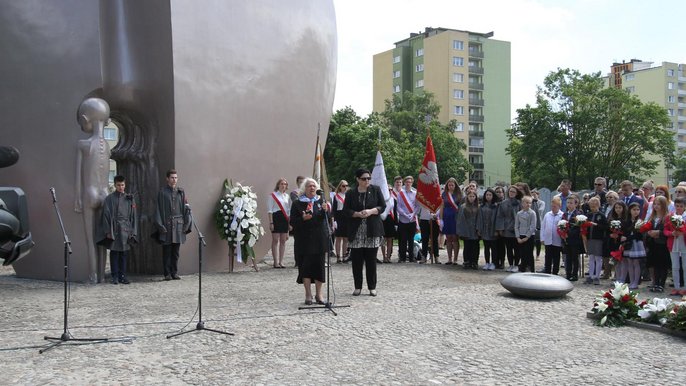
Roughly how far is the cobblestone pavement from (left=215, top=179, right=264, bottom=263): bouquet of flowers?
6.45 ft

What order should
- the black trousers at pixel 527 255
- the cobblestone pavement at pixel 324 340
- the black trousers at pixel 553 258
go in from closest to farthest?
the cobblestone pavement at pixel 324 340 → the black trousers at pixel 553 258 → the black trousers at pixel 527 255

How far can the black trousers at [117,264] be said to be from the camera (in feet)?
35.0

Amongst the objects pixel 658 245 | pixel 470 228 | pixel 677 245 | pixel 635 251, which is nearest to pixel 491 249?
pixel 470 228

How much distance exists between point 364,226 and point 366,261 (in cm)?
53

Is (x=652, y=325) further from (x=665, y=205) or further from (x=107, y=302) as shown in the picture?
(x=107, y=302)

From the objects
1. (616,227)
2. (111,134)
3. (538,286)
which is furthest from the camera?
(111,134)

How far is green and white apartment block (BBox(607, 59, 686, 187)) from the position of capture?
92.0m

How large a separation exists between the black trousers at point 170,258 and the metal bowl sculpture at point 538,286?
18.6ft

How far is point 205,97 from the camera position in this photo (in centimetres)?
1159

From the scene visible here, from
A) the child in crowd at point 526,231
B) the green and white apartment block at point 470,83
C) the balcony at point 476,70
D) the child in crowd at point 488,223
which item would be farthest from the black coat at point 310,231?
the balcony at point 476,70

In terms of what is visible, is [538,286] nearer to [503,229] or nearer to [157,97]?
[503,229]

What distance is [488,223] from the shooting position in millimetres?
13062

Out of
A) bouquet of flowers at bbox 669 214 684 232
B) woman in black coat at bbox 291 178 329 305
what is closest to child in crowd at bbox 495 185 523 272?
bouquet of flowers at bbox 669 214 684 232

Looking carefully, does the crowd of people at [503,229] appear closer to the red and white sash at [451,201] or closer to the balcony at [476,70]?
the red and white sash at [451,201]
